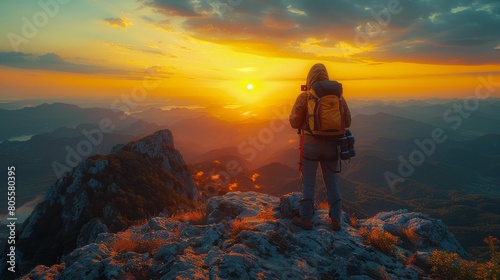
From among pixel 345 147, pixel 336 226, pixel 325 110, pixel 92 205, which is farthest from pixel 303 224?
pixel 92 205

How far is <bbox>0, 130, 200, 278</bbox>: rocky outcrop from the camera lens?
147ft

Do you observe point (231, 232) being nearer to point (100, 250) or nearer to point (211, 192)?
point (100, 250)

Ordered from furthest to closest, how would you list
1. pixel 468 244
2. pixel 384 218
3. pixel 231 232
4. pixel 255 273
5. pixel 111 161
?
pixel 468 244 < pixel 111 161 < pixel 384 218 < pixel 231 232 < pixel 255 273

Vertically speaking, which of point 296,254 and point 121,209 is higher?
point 296,254

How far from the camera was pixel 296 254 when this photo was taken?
8125mm

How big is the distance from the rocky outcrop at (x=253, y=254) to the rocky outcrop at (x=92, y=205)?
1405 inches

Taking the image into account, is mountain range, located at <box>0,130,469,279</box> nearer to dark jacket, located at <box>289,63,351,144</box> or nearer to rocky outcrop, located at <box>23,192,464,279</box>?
rocky outcrop, located at <box>23,192,464,279</box>

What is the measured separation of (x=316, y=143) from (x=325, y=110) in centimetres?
117

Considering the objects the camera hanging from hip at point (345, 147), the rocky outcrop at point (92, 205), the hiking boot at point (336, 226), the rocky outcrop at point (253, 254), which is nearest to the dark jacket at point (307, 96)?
the camera hanging from hip at point (345, 147)

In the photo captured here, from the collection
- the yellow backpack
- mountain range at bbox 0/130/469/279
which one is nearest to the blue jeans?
the yellow backpack

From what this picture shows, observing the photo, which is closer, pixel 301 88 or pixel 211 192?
pixel 301 88

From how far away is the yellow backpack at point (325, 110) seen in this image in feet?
29.2

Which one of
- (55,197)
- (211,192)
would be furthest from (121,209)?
(211,192)

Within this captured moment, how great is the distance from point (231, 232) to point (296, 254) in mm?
2260
